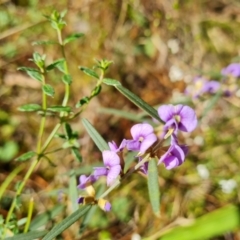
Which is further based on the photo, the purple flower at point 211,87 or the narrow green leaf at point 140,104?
the purple flower at point 211,87

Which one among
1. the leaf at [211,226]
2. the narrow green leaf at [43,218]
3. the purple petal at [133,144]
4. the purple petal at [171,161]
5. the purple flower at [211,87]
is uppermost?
the purple petal at [133,144]

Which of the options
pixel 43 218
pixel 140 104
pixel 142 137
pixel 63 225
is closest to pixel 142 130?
pixel 142 137

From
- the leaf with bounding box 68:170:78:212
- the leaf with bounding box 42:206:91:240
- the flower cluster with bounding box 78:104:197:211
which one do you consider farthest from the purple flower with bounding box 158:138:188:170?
the leaf with bounding box 68:170:78:212

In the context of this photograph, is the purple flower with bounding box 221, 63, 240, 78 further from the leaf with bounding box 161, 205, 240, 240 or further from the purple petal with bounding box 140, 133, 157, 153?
the purple petal with bounding box 140, 133, 157, 153

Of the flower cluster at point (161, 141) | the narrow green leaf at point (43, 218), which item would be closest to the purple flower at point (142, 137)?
the flower cluster at point (161, 141)

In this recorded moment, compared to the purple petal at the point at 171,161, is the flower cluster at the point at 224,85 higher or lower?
lower

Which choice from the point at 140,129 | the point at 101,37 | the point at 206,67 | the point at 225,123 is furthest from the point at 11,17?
the point at 140,129

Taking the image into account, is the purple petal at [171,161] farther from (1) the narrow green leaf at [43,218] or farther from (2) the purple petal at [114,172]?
(1) the narrow green leaf at [43,218]

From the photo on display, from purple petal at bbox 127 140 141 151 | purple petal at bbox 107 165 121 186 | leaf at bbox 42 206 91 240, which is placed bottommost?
leaf at bbox 42 206 91 240

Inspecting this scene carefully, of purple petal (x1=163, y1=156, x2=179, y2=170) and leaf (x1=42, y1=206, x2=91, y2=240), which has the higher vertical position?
purple petal (x1=163, y1=156, x2=179, y2=170)
